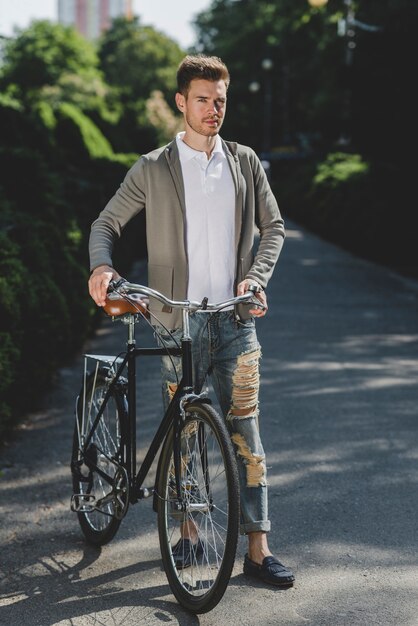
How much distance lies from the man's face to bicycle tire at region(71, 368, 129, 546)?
1.24 meters

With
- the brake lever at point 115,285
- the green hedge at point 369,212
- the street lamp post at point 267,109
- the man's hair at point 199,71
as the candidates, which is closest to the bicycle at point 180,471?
the brake lever at point 115,285

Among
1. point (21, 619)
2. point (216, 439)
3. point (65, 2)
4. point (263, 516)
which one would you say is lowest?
point (21, 619)

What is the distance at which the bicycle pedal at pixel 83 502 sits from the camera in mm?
4438

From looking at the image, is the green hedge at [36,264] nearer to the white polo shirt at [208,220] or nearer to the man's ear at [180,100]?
the white polo shirt at [208,220]

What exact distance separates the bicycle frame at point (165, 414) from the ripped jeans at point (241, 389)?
0.14 meters

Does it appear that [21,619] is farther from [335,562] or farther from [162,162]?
[162,162]

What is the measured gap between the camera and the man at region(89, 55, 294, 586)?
3914 mm

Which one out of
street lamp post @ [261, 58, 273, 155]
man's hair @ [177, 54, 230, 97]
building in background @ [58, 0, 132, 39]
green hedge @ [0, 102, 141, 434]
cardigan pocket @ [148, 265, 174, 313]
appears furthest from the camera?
building in background @ [58, 0, 132, 39]

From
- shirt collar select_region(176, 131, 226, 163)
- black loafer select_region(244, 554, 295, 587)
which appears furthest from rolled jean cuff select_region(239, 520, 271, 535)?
shirt collar select_region(176, 131, 226, 163)

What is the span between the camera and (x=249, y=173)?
4.00m

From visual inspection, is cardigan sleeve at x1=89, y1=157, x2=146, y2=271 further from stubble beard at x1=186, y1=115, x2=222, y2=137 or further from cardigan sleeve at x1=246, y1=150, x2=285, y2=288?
cardigan sleeve at x1=246, y1=150, x2=285, y2=288

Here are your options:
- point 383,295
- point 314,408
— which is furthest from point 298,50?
point 314,408

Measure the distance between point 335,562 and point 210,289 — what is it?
135cm

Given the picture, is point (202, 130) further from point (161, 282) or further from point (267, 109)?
point (267, 109)
